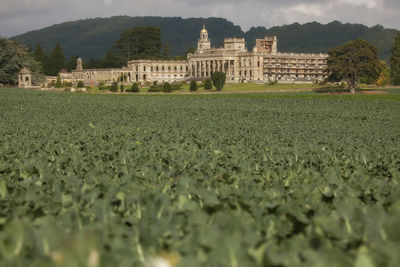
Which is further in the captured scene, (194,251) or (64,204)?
(64,204)

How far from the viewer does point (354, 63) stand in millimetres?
84750

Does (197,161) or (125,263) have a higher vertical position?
(125,263)

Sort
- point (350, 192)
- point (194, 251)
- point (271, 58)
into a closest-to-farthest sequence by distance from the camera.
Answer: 1. point (194, 251)
2. point (350, 192)
3. point (271, 58)

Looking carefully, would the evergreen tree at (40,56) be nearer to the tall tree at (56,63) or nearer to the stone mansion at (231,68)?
the tall tree at (56,63)

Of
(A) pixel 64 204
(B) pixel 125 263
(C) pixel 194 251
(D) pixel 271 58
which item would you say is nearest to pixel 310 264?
(C) pixel 194 251

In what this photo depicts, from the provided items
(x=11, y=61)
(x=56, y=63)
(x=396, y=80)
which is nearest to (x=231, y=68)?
(x=56, y=63)

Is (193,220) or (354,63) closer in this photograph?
(193,220)

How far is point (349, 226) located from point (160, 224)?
165 centimetres

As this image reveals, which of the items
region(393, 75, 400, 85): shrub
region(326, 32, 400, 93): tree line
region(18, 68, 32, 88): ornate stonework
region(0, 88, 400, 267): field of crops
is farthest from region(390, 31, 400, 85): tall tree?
region(0, 88, 400, 267): field of crops

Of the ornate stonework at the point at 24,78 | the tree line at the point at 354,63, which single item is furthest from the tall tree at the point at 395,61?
the ornate stonework at the point at 24,78

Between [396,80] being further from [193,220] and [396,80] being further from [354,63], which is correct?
[193,220]

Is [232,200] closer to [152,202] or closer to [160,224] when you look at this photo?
[152,202]

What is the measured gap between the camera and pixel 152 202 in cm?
506

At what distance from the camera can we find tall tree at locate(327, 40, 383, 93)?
83625mm
